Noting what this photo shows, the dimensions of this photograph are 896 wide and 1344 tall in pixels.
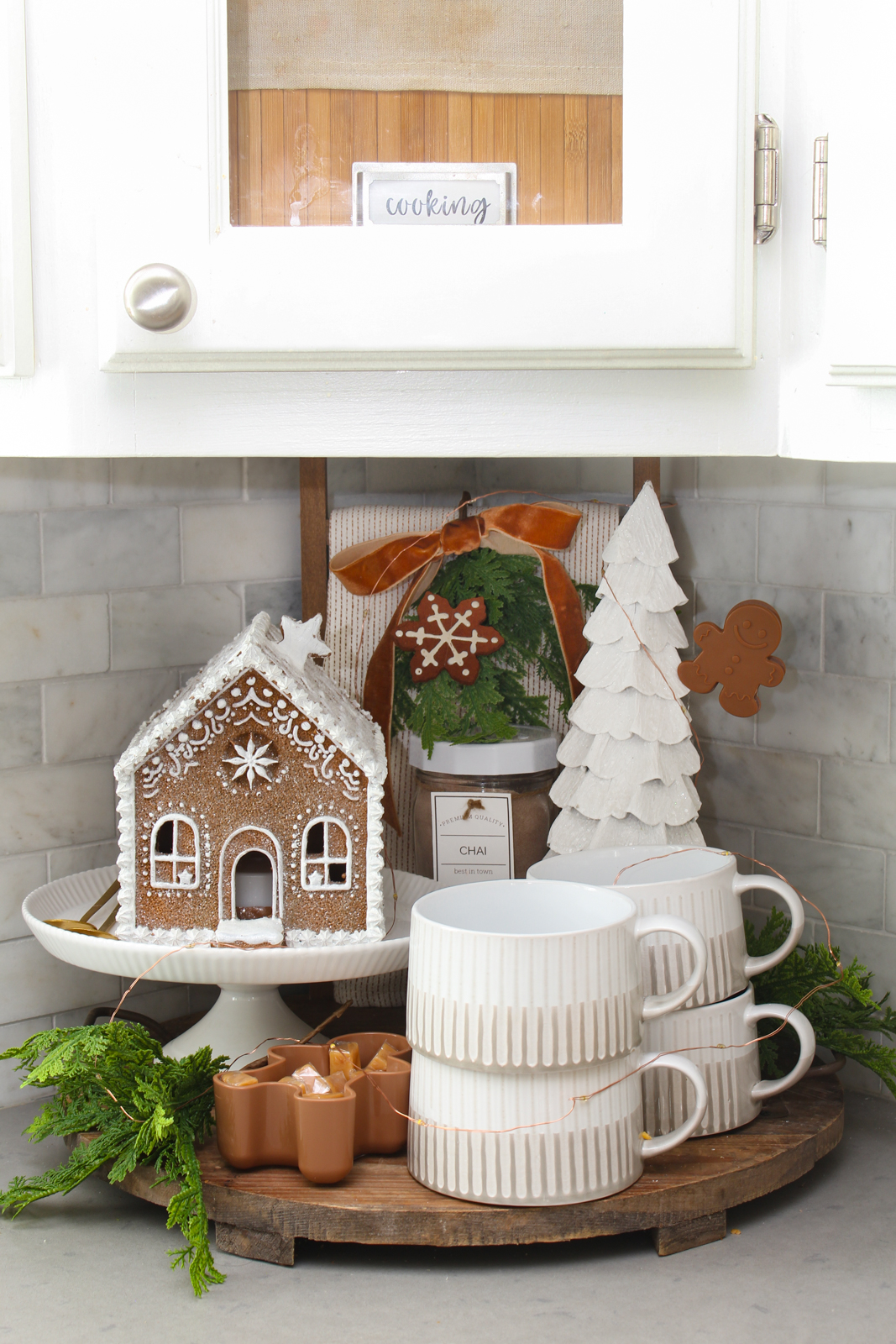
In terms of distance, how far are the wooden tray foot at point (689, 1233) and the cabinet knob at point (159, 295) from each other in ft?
2.00

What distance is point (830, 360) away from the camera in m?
0.64

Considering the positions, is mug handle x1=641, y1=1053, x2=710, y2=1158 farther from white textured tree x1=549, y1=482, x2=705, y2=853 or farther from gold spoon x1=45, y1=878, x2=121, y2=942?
gold spoon x1=45, y1=878, x2=121, y2=942

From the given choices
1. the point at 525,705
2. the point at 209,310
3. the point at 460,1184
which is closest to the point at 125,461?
the point at 525,705

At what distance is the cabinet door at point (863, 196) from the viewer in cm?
61

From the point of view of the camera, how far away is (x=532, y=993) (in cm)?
78

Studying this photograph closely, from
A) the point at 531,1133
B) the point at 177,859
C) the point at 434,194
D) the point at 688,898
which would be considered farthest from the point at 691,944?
the point at 434,194

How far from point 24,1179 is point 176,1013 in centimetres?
32

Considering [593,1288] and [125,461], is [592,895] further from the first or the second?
[125,461]

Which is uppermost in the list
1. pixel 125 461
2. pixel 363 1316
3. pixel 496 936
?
pixel 125 461

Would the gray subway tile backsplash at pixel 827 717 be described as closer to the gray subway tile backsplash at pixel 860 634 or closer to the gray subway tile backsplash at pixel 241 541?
the gray subway tile backsplash at pixel 860 634

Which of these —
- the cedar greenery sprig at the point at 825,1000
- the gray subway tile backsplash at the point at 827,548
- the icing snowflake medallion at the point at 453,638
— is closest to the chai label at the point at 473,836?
the icing snowflake medallion at the point at 453,638

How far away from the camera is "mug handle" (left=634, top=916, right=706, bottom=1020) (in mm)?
828

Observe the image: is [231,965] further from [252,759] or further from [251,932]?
[252,759]

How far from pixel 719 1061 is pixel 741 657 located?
323 mm
